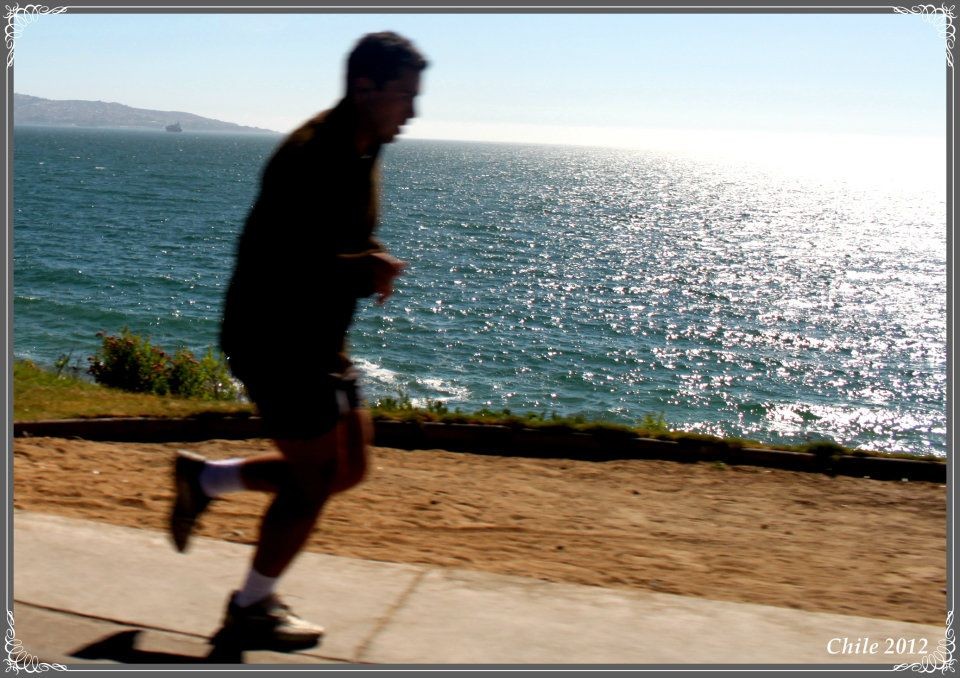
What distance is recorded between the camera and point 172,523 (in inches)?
146

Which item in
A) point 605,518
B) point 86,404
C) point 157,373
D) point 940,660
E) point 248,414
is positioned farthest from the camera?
point 157,373

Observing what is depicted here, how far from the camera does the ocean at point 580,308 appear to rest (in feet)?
82.1

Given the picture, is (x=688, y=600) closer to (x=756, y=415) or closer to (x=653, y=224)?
(x=756, y=415)

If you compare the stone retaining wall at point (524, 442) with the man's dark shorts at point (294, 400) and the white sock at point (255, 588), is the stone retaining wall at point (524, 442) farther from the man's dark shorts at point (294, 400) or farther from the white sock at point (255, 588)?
the man's dark shorts at point (294, 400)

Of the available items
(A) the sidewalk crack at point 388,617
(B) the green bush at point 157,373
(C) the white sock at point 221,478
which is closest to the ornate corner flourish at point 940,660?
(A) the sidewalk crack at point 388,617

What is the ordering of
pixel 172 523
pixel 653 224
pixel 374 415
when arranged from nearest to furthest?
pixel 172 523
pixel 374 415
pixel 653 224

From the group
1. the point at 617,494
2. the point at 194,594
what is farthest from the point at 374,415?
the point at 194,594

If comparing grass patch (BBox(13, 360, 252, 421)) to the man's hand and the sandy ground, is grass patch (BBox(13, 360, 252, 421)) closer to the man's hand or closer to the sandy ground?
the sandy ground

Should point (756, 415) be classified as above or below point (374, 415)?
below

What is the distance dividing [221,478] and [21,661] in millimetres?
835

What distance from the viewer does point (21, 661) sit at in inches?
130

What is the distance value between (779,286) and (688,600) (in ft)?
151

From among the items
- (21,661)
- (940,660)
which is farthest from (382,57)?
(940,660)

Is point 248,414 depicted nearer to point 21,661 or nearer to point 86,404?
point 86,404
